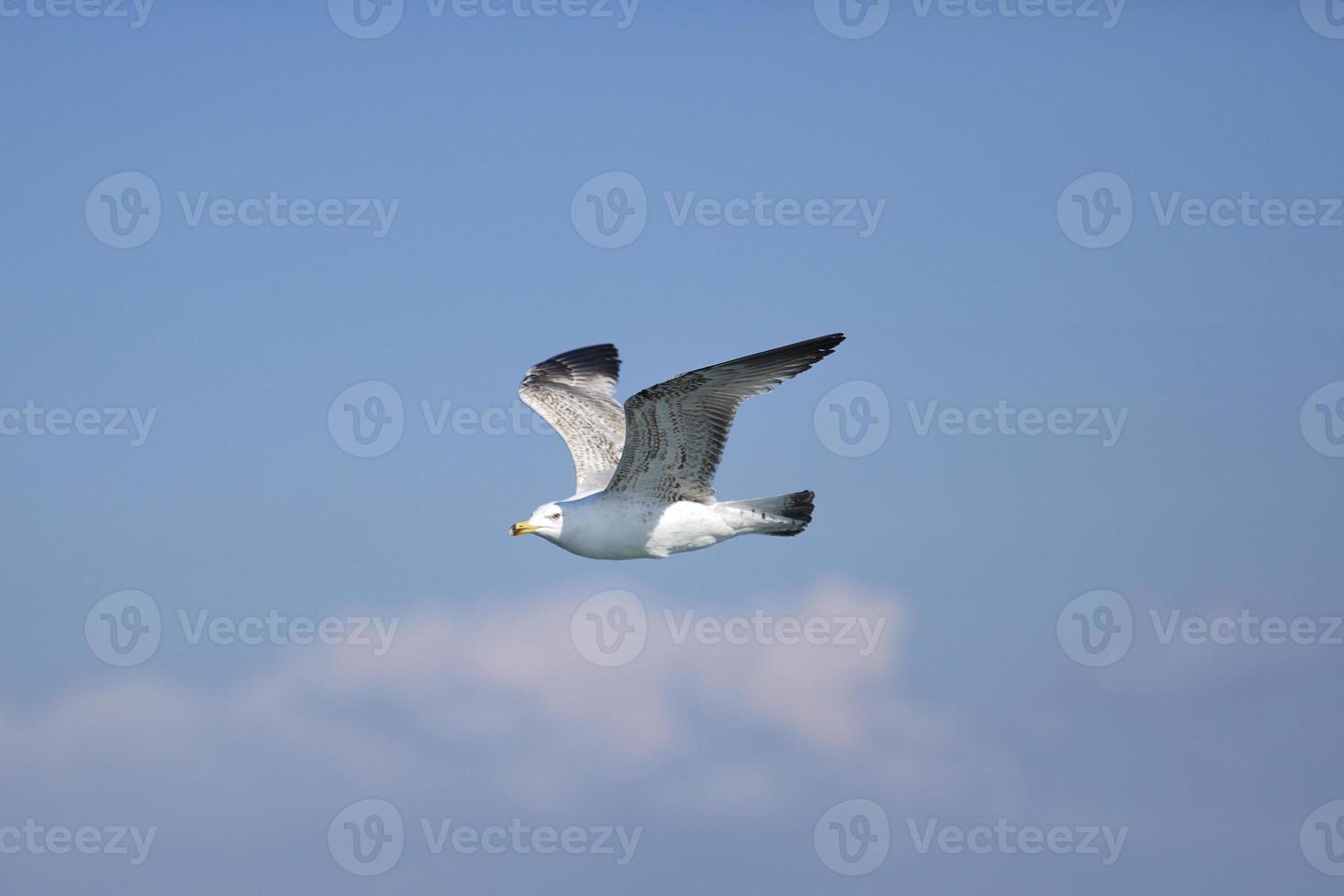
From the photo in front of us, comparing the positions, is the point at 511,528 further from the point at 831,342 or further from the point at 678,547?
the point at 831,342

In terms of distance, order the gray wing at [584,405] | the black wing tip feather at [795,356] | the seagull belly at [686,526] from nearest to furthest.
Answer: the black wing tip feather at [795,356] < the seagull belly at [686,526] < the gray wing at [584,405]

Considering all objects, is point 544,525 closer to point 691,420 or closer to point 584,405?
point 691,420

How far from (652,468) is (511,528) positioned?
71.5 inches

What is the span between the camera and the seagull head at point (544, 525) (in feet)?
53.9

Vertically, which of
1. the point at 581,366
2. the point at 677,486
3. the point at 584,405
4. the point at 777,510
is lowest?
the point at 777,510

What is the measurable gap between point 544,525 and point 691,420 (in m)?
2.27

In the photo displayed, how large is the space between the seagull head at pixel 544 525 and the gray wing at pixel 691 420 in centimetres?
71

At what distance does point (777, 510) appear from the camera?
16.4 meters

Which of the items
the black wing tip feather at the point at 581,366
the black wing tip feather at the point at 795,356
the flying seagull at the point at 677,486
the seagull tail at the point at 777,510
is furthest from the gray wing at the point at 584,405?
the black wing tip feather at the point at 795,356

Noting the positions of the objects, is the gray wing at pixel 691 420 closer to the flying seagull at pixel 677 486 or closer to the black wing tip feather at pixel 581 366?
the flying seagull at pixel 677 486

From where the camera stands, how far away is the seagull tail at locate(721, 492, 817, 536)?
1638 cm

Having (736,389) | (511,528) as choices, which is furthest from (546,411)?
(736,389)

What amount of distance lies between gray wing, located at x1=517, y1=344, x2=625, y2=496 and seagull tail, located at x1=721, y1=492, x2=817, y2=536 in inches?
99.3

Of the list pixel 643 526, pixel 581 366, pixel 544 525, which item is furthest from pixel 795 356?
pixel 581 366
